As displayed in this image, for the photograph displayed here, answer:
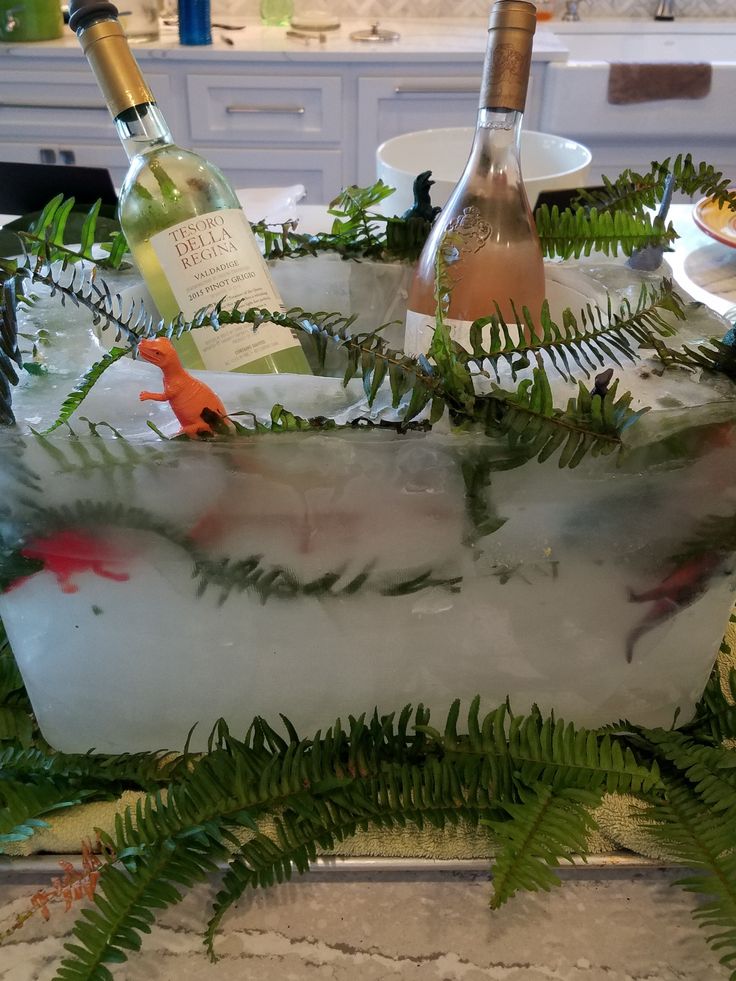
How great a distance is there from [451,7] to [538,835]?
2044 millimetres

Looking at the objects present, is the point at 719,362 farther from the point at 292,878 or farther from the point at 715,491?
the point at 292,878

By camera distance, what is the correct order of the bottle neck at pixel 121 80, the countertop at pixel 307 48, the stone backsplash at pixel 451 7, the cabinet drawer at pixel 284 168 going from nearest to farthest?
the bottle neck at pixel 121 80 → the countertop at pixel 307 48 → the cabinet drawer at pixel 284 168 → the stone backsplash at pixel 451 7

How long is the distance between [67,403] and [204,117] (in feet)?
4.92

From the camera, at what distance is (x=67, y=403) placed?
273mm

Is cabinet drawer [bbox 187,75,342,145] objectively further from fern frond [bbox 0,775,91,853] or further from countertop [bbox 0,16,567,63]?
fern frond [bbox 0,775,91,853]

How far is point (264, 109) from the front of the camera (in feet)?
5.11

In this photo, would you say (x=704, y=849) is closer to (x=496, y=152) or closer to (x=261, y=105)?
(x=496, y=152)

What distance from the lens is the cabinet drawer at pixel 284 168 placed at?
5.28ft

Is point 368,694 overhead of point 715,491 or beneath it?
beneath

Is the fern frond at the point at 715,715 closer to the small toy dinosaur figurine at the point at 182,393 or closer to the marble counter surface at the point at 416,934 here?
the marble counter surface at the point at 416,934

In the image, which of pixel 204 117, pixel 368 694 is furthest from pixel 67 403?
pixel 204 117

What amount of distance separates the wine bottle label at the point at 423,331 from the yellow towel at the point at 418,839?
8.6 inches

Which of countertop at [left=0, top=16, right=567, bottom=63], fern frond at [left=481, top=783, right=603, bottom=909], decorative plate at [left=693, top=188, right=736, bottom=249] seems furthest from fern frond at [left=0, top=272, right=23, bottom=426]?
countertop at [left=0, top=16, right=567, bottom=63]

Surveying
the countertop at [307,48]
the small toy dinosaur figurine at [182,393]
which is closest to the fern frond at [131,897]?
the small toy dinosaur figurine at [182,393]
